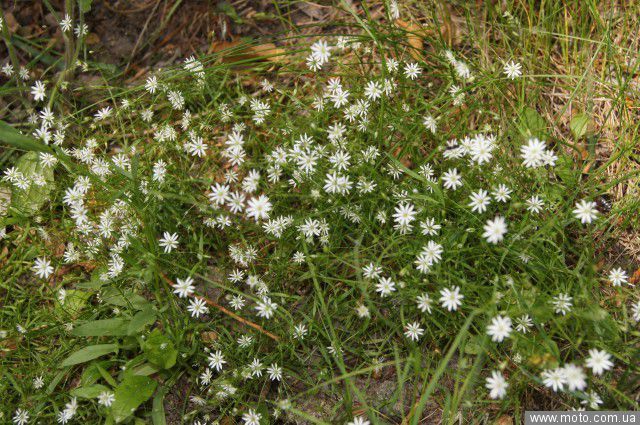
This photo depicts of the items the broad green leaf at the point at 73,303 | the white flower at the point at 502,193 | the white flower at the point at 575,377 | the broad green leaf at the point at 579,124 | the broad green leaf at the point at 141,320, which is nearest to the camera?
the white flower at the point at 575,377

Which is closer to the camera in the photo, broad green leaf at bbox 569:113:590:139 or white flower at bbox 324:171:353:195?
white flower at bbox 324:171:353:195

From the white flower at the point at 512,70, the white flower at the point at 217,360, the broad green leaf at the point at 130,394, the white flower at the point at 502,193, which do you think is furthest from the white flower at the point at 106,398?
the white flower at the point at 512,70

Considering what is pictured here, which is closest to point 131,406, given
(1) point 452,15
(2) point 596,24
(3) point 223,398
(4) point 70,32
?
(3) point 223,398

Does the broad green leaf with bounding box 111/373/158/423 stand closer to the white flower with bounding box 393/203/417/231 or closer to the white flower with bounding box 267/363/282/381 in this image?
the white flower with bounding box 267/363/282/381

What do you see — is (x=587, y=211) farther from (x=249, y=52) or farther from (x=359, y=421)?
(x=249, y=52)

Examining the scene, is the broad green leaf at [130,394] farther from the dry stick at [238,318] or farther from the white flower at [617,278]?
the white flower at [617,278]

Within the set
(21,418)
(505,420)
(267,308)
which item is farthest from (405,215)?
(21,418)

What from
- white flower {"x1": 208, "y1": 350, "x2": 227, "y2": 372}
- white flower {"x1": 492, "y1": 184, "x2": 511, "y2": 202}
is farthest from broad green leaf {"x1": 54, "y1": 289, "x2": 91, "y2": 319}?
white flower {"x1": 492, "y1": 184, "x2": 511, "y2": 202}
